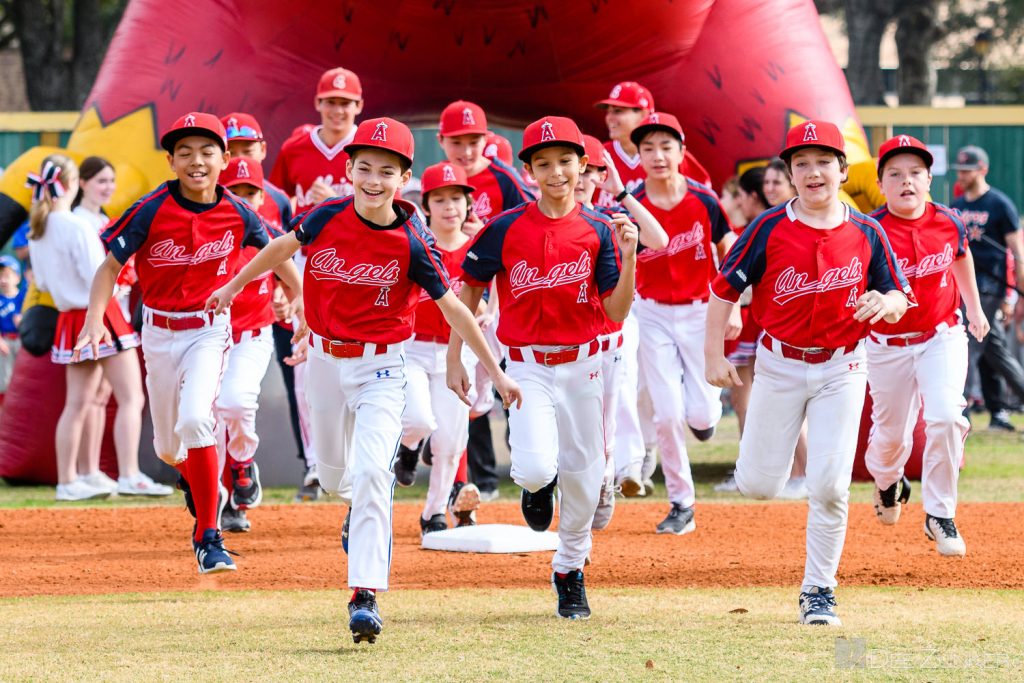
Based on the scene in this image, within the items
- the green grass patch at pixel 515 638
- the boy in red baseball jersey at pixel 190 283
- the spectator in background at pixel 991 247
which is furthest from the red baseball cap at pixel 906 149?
the spectator in background at pixel 991 247

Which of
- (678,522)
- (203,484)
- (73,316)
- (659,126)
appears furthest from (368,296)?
(73,316)

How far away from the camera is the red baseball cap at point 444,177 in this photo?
7609 millimetres

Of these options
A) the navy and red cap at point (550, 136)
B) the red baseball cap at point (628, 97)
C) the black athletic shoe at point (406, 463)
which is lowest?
the black athletic shoe at point (406, 463)

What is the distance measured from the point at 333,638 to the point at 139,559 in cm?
233

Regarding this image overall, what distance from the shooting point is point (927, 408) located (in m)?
7.01

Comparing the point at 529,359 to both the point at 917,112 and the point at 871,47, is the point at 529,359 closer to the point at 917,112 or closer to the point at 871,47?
the point at 917,112

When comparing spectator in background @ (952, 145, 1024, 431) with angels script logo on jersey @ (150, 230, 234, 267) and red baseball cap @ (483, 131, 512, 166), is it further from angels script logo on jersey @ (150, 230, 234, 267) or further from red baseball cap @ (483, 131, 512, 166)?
angels script logo on jersey @ (150, 230, 234, 267)

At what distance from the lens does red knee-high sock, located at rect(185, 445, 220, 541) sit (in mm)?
6875

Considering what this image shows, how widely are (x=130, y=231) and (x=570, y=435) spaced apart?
7.41ft

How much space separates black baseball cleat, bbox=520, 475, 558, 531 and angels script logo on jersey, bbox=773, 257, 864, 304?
3.70 feet

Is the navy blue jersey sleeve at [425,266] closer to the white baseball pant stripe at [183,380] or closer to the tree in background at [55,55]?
the white baseball pant stripe at [183,380]

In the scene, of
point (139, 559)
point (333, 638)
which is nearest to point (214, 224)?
point (139, 559)

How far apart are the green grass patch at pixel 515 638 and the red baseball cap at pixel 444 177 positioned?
2204mm

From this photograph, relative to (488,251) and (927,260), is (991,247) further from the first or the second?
(488,251)
